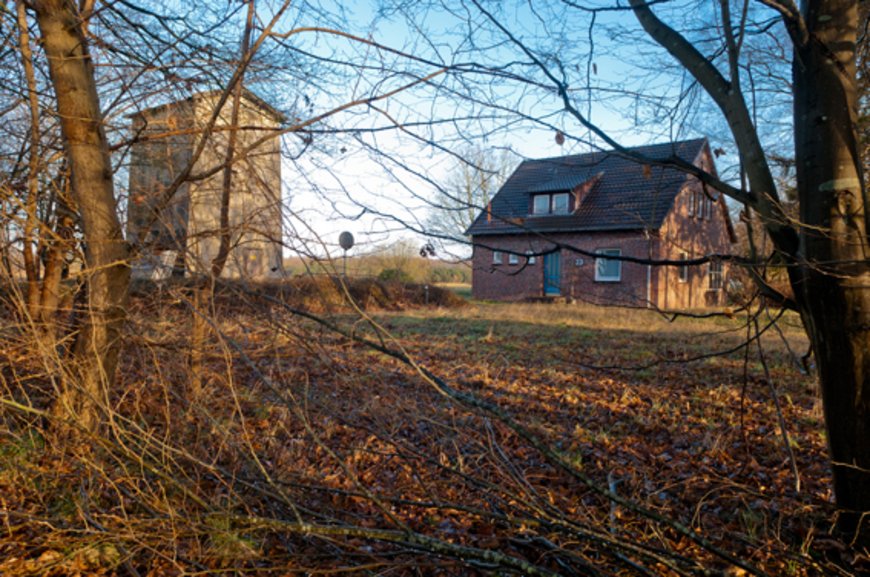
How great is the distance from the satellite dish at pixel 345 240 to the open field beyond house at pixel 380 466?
407 millimetres

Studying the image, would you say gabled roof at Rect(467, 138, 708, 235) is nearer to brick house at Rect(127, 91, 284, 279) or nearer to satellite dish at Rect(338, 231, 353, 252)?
satellite dish at Rect(338, 231, 353, 252)

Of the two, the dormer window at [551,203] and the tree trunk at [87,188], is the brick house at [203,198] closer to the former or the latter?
the tree trunk at [87,188]

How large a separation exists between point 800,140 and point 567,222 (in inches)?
668

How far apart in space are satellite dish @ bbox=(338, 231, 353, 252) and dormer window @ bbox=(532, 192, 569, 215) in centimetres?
1836

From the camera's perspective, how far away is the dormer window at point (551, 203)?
20859 millimetres

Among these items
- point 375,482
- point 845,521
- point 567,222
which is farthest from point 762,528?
point 567,222

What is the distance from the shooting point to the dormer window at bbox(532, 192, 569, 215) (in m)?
20.9

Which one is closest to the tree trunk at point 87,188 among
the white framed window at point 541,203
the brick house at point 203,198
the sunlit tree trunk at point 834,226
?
the brick house at point 203,198

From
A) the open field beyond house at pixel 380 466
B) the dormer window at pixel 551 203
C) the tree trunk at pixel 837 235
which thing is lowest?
the open field beyond house at pixel 380 466

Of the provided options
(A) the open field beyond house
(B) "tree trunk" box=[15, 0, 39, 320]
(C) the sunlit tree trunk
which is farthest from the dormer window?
(C) the sunlit tree trunk

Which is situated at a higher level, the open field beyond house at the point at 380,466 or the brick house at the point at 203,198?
the brick house at the point at 203,198

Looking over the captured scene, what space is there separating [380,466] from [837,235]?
127 inches

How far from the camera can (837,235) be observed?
2.53m

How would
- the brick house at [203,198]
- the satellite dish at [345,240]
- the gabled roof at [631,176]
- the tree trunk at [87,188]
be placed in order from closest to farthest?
the satellite dish at [345,240] → the gabled roof at [631,176] → the brick house at [203,198] → the tree trunk at [87,188]
